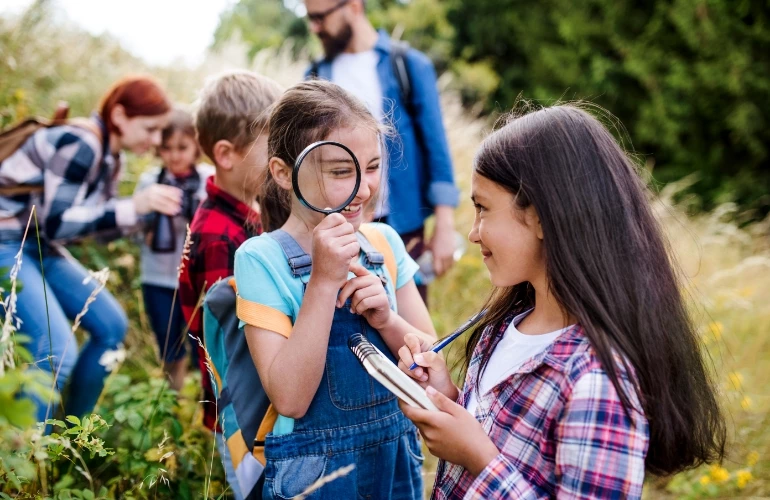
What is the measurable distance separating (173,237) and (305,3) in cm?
141

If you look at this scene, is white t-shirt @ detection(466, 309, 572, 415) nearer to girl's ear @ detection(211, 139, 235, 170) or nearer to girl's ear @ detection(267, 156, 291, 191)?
girl's ear @ detection(267, 156, 291, 191)

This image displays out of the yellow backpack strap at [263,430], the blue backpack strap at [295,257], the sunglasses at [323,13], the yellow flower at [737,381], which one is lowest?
the yellow flower at [737,381]

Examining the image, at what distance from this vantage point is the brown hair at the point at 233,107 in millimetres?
2461

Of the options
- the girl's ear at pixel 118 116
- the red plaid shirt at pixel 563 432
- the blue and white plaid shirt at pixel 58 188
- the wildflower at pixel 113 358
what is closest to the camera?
the red plaid shirt at pixel 563 432

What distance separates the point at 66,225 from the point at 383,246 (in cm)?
175

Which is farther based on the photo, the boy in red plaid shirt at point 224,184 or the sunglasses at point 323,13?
the sunglasses at point 323,13

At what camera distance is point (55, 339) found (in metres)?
2.75

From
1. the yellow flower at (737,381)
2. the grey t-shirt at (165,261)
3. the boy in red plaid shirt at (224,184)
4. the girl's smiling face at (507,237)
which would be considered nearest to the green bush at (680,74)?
the yellow flower at (737,381)

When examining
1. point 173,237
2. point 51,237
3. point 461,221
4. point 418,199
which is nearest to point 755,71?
point 461,221

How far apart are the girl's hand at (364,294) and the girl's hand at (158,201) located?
164 centimetres

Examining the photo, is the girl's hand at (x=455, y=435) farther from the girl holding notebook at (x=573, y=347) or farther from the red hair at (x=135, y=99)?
the red hair at (x=135, y=99)

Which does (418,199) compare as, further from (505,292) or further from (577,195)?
(577,195)

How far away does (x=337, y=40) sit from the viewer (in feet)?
11.5

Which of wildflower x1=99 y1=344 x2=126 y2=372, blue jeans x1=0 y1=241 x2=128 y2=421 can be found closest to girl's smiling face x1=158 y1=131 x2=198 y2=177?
blue jeans x1=0 y1=241 x2=128 y2=421
